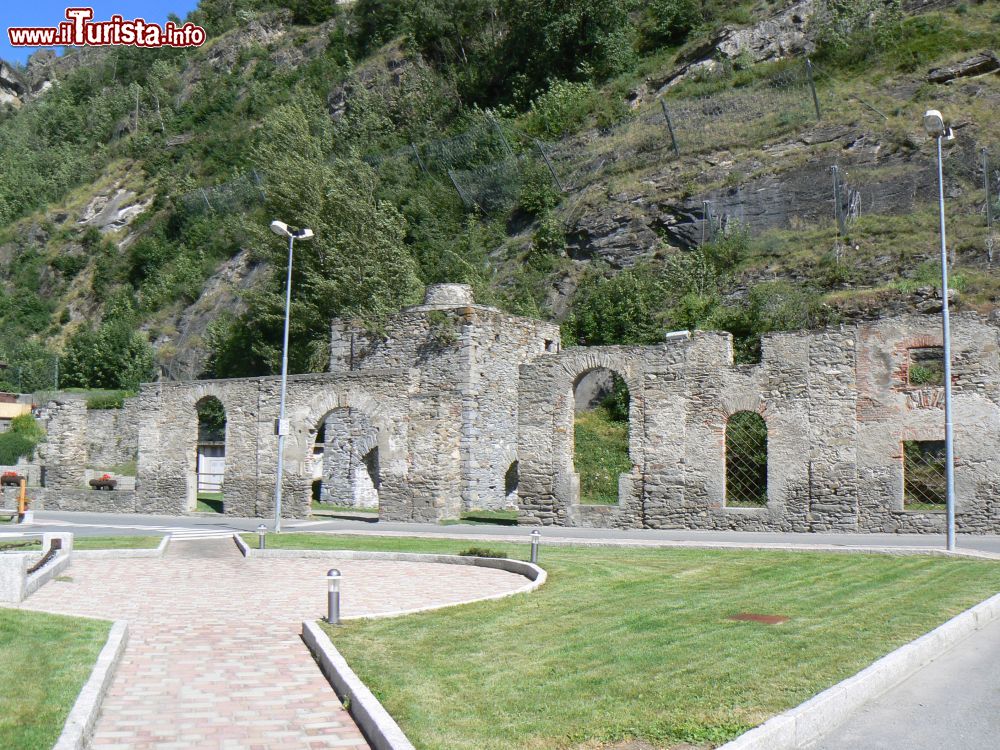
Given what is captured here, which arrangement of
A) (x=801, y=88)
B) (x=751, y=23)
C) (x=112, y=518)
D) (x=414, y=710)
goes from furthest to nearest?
1. (x=751, y=23)
2. (x=801, y=88)
3. (x=112, y=518)
4. (x=414, y=710)

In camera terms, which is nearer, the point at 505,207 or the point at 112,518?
the point at 112,518

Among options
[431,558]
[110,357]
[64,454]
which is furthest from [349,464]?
[110,357]

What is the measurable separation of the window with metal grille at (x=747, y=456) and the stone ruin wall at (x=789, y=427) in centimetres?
329

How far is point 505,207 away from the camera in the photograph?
1791 inches

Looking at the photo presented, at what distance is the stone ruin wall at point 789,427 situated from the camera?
2002 centimetres

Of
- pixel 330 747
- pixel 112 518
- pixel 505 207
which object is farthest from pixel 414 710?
pixel 505 207

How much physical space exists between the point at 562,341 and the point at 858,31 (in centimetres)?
2415

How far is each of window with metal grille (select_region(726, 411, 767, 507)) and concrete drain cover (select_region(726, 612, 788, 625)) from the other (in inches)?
613

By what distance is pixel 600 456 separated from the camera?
29844mm

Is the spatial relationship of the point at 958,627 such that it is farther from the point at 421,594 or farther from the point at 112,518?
the point at 112,518

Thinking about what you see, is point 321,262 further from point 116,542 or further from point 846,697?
point 846,697

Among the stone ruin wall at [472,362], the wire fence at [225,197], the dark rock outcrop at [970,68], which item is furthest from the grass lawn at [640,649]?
the wire fence at [225,197]

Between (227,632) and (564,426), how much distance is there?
1488 centimetres

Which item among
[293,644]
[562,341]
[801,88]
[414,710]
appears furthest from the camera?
[801,88]
